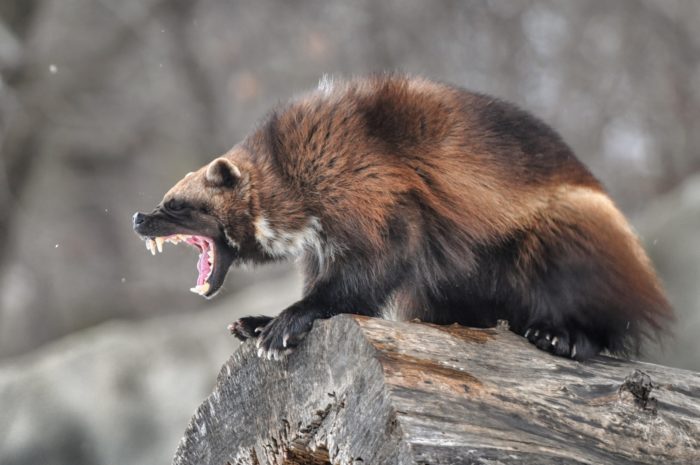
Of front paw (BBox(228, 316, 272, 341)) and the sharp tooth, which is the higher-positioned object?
the sharp tooth

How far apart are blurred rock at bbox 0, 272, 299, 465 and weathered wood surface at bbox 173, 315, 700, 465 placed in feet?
14.3

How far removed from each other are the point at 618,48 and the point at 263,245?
245 inches

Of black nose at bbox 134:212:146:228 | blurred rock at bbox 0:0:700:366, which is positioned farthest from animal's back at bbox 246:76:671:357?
blurred rock at bbox 0:0:700:366

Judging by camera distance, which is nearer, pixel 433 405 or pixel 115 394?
pixel 433 405

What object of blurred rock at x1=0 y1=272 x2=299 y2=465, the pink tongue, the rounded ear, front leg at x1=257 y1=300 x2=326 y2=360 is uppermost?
the rounded ear

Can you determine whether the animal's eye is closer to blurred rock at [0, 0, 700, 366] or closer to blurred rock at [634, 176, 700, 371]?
blurred rock at [634, 176, 700, 371]

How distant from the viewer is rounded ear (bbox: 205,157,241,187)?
3.47m

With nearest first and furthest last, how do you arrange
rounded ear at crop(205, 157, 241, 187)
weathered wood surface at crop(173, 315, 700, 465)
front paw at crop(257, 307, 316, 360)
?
weathered wood surface at crop(173, 315, 700, 465) < front paw at crop(257, 307, 316, 360) < rounded ear at crop(205, 157, 241, 187)

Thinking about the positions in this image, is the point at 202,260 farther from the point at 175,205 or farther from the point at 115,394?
the point at 115,394

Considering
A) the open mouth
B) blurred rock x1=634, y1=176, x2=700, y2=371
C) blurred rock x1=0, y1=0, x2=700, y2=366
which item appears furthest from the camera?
blurred rock x1=0, y1=0, x2=700, y2=366

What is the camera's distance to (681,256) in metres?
7.07

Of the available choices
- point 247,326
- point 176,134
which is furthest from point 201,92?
point 247,326

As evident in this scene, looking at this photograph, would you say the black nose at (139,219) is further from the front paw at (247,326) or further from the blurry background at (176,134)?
A: the blurry background at (176,134)

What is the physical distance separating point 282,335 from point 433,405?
0.53 m
